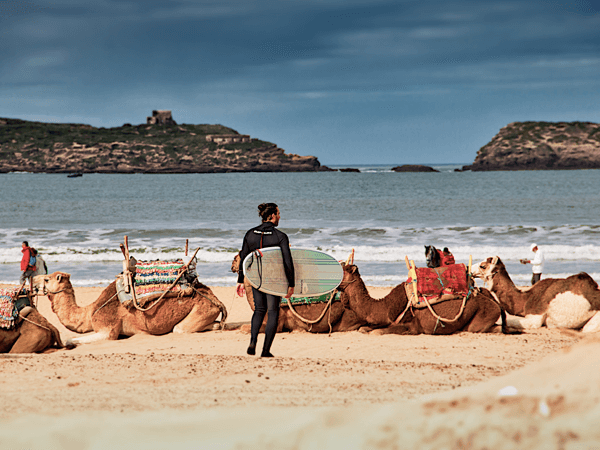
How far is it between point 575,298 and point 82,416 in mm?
7410

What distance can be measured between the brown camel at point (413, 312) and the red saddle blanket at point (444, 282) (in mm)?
184

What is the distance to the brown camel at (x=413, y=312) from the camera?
28.3 ft

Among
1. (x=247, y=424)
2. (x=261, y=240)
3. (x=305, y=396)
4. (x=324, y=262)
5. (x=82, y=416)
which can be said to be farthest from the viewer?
(x=324, y=262)

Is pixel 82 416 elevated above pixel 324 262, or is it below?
below

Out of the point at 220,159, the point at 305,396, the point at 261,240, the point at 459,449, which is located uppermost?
the point at 220,159

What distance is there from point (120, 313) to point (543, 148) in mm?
174565

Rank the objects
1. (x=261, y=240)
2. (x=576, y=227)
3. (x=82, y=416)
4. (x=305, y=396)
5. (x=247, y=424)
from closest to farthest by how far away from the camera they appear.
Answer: (x=247, y=424), (x=82, y=416), (x=305, y=396), (x=261, y=240), (x=576, y=227)

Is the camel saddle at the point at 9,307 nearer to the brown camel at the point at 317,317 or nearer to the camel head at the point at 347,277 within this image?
the brown camel at the point at 317,317

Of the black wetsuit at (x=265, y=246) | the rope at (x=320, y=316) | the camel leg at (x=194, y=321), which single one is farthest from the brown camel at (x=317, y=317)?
the black wetsuit at (x=265, y=246)

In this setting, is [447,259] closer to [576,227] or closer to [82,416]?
[82,416]

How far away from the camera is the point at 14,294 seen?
25.0ft

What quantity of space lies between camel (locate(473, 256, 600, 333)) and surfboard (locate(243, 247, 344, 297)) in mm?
2917

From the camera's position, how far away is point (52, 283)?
8344 mm

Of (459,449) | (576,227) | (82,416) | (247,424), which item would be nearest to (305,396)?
(247,424)
